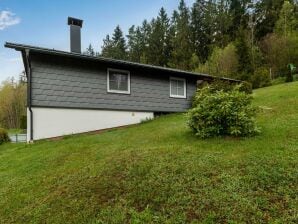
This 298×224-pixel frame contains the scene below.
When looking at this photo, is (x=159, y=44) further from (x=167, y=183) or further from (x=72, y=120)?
(x=167, y=183)

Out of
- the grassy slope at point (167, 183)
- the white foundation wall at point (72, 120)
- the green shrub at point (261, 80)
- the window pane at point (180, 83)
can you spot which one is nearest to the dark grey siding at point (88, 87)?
the white foundation wall at point (72, 120)

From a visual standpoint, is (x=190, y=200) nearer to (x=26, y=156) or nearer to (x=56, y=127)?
(x=26, y=156)

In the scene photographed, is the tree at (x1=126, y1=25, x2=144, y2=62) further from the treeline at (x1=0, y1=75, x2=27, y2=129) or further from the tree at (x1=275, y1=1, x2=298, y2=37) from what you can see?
the tree at (x1=275, y1=1, x2=298, y2=37)

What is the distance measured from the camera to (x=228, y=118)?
22.1 feet

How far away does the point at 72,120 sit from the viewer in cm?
1162

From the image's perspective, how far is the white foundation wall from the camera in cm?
1084

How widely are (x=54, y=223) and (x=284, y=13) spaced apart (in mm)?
39368

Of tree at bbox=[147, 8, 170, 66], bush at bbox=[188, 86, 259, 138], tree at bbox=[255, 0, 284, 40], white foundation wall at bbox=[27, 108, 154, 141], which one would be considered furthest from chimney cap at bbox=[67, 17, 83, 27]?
tree at bbox=[147, 8, 170, 66]

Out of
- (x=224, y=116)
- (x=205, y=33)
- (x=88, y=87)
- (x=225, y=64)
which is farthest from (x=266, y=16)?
(x=224, y=116)

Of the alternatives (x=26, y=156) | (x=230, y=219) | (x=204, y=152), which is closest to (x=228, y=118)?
(x=204, y=152)

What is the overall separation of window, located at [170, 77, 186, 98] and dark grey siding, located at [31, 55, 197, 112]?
275 millimetres

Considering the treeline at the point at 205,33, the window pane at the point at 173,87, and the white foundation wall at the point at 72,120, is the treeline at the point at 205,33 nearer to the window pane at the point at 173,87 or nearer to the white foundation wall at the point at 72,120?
the window pane at the point at 173,87

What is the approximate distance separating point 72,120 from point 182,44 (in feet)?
122

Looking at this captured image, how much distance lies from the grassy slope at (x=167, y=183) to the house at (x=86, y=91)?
3858 mm
